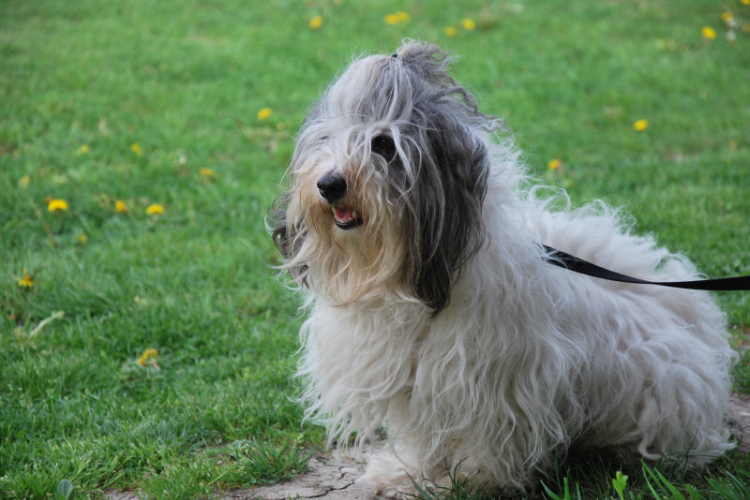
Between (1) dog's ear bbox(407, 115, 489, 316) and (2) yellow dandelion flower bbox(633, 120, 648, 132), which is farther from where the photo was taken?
(2) yellow dandelion flower bbox(633, 120, 648, 132)

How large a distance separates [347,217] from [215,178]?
3.96 metres

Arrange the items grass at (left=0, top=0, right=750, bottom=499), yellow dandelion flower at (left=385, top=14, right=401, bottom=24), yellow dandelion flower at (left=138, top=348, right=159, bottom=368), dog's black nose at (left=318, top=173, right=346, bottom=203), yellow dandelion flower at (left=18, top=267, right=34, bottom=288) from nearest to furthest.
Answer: dog's black nose at (left=318, top=173, right=346, bottom=203), grass at (left=0, top=0, right=750, bottom=499), yellow dandelion flower at (left=138, top=348, right=159, bottom=368), yellow dandelion flower at (left=18, top=267, right=34, bottom=288), yellow dandelion flower at (left=385, top=14, right=401, bottom=24)

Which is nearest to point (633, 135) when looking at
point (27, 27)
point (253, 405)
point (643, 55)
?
point (643, 55)

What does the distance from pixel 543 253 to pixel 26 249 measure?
3742 millimetres

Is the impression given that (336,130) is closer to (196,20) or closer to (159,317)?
(159,317)

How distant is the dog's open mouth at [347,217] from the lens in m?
2.51

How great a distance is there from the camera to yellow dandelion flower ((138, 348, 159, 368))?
4.02m

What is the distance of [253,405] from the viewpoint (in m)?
3.64

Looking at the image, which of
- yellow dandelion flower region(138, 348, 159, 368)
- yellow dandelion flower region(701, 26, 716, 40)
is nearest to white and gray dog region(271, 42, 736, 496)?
yellow dandelion flower region(138, 348, 159, 368)

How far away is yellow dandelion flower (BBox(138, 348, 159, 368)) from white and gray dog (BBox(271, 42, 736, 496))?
117 cm

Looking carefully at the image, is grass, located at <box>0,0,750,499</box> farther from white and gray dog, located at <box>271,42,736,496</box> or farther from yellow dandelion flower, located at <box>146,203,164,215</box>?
white and gray dog, located at <box>271,42,736,496</box>

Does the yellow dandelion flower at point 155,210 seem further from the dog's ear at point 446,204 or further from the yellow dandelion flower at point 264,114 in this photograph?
the dog's ear at point 446,204

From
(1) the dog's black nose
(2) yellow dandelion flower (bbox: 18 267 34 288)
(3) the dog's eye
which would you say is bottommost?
(2) yellow dandelion flower (bbox: 18 267 34 288)

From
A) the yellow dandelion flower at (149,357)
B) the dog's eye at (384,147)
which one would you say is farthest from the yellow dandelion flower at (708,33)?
the dog's eye at (384,147)
